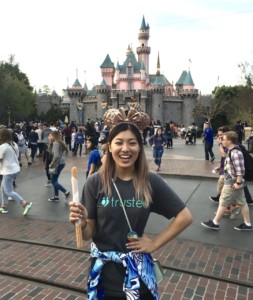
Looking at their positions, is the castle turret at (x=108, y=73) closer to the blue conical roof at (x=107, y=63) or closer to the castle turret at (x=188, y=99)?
the blue conical roof at (x=107, y=63)

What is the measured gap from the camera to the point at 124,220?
6.40 ft

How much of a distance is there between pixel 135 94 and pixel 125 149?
6144 centimetres

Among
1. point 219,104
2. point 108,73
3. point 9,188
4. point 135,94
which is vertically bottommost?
point 9,188

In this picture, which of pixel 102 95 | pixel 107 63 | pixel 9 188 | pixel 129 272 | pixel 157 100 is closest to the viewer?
pixel 129 272

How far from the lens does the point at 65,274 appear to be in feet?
12.9

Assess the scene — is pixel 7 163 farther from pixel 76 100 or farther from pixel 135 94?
pixel 76 100

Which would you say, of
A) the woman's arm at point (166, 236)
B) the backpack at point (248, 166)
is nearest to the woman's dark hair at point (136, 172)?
the woman's arm at point (166, 236)

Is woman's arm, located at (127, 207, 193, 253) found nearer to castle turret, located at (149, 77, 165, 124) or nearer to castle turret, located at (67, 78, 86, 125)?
castle turret, located at (149, 77, 165, 124)

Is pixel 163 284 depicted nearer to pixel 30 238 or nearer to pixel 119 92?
pixel 30 238

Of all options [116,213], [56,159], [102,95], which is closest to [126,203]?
[116,213]

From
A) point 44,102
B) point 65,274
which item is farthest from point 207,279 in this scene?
point 44,102

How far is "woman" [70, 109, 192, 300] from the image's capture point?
193 centimetres

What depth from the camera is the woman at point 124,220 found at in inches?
76.2

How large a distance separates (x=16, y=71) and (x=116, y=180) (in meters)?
61.3
